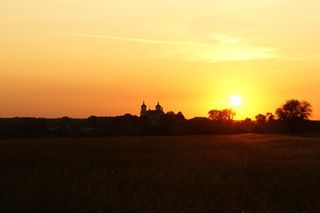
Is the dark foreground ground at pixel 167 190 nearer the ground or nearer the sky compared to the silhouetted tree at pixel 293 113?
nearer the ground

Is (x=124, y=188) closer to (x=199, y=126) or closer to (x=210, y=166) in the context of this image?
(x=210, y=166)

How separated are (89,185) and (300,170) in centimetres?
1171

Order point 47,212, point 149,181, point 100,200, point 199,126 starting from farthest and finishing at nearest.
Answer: point 199,126 → point 149,181 → point 100,200 → point 47,212

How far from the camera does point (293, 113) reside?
408ft

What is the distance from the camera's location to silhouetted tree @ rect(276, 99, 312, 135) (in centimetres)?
12425

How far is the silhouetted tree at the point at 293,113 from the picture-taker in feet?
408

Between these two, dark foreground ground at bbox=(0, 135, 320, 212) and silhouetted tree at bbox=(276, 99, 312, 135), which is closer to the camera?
dark foreground ground at bbox=(0, 135, 320, 212)

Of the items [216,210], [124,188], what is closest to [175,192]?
[124,188]

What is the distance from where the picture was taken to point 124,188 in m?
20.3

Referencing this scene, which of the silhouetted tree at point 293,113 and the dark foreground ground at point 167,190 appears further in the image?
the silhouetted tree at point 293,113

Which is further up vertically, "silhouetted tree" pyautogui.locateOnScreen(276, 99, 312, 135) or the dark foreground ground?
"silhouetted tree" pyautogui.locateOnScreen(276, 99, 312, 135)

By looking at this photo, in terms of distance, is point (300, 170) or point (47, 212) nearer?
point (47, 212)

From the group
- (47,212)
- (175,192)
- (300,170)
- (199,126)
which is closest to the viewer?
(47,212)

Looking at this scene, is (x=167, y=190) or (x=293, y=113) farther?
(x=293, y=113)
